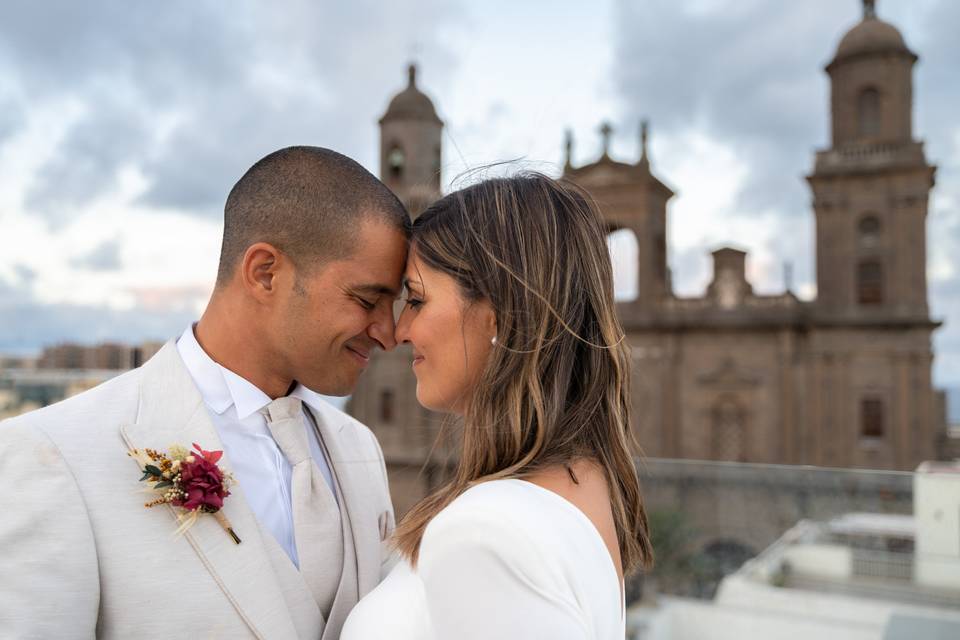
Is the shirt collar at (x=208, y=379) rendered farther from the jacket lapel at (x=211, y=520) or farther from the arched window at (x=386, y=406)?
the arched window at (x=386, y=406)

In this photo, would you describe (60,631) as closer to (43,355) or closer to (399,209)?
(399,209)

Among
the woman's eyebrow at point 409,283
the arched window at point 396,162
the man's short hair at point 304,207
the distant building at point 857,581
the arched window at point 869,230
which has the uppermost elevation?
the arched window at point 396,162

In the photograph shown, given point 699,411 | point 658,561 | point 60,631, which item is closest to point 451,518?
point 60,631

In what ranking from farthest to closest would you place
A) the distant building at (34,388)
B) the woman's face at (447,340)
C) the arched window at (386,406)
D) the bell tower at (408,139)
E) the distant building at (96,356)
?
the arched window at (386,406)
the bell tower at (408,139)
the distant building at (34,388)
the distant building at (96,356)
the woman's face at (447,340)

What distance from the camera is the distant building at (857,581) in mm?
5598

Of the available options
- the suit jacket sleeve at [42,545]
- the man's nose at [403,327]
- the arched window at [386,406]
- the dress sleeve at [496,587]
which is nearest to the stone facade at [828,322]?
the arched window at [386,406]

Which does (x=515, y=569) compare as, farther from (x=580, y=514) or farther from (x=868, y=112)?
(x=868, y=112)

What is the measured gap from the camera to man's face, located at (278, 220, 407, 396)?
8.78 feet

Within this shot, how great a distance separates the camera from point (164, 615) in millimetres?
2201

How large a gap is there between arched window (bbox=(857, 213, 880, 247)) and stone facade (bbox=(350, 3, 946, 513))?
0.04 m

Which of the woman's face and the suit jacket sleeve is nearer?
the suit jacket sleeve

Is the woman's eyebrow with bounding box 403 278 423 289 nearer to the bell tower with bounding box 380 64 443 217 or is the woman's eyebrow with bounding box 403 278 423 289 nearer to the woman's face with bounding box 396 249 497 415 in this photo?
the woman's face with bounding box 396 249 497 415

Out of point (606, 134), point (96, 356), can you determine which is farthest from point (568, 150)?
point (96, 356)

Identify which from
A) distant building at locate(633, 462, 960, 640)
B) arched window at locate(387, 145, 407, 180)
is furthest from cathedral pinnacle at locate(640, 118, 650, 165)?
distant building at locate(633, 462, 960, 640)
